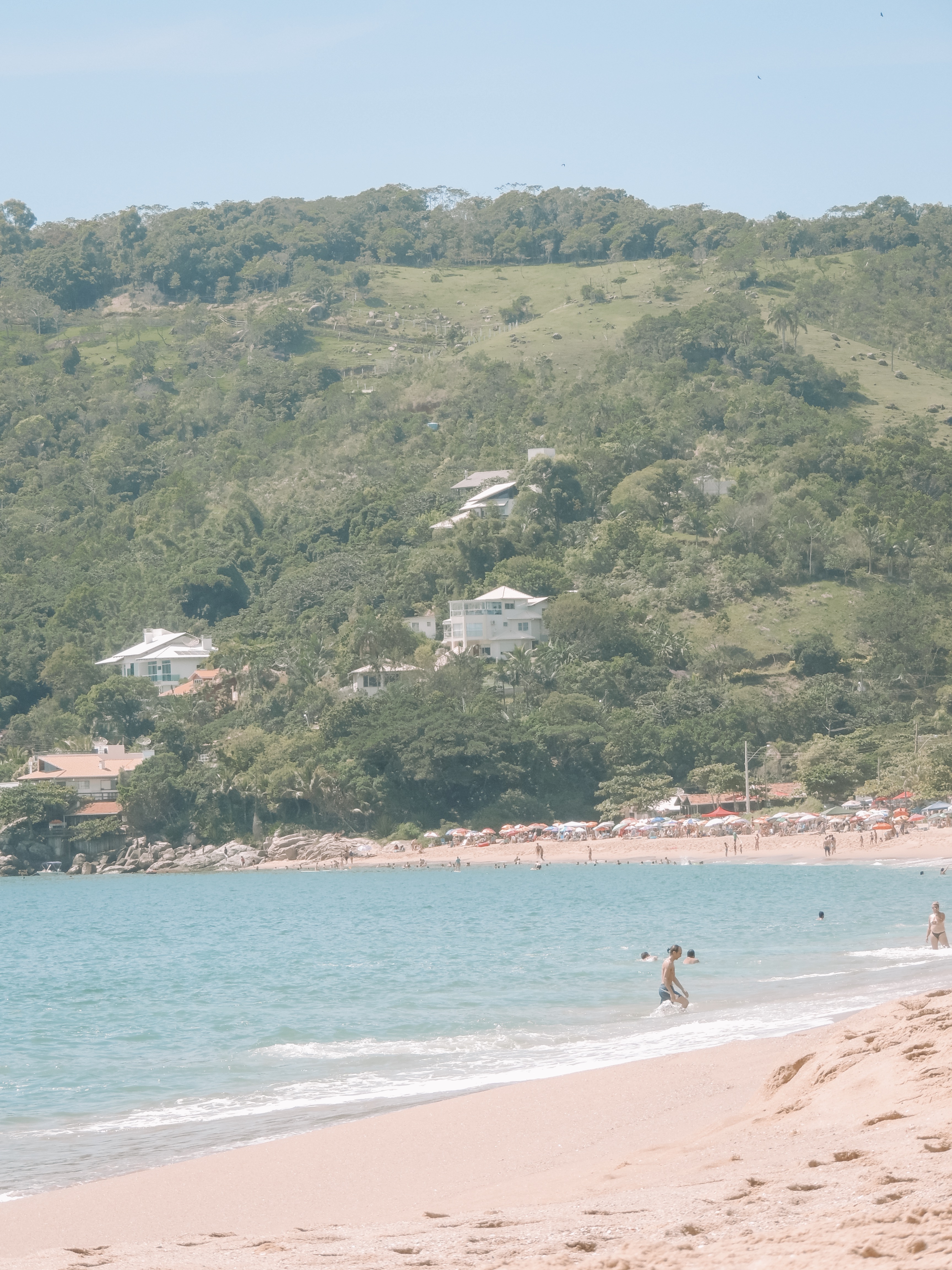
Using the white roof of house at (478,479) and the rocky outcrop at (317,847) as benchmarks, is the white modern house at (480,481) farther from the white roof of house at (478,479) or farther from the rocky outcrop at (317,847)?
the rocky outcrop at (317,847)

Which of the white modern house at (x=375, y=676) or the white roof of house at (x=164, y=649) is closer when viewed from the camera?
the white modern house at (x=375, y=676)

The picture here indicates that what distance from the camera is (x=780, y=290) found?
13362 centimetres

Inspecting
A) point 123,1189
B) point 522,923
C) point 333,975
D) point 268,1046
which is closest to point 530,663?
point 522,923

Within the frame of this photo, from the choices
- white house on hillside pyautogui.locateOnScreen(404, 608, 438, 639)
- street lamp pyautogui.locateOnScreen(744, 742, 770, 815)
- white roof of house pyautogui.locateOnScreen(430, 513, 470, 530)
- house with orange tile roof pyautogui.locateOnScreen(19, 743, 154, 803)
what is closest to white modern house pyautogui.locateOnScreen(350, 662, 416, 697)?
white house on hillside pyautogui.locateOnScreen(404, 608, 438, 639)

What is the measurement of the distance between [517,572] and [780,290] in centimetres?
6073

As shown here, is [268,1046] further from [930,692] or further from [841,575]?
[841,575]

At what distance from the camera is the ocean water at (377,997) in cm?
1341

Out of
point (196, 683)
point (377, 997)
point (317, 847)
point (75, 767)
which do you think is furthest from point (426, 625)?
point (377, 997)

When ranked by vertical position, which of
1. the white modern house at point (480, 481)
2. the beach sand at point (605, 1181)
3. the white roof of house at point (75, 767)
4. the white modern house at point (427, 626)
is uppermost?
the white modern house at point (480, 481)

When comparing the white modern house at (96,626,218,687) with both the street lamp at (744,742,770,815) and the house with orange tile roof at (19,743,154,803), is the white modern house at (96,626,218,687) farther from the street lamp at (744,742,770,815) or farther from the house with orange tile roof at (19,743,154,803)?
the street lamp at (744,742,770,815)

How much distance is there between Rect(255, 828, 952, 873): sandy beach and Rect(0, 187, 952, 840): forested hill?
16.2 feet

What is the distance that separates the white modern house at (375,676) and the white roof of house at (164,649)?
13372 millimetres

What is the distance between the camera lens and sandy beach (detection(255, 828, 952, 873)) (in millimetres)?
52625

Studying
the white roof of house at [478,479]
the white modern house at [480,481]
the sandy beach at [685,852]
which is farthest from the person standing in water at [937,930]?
the white roof of house at [478,479]
